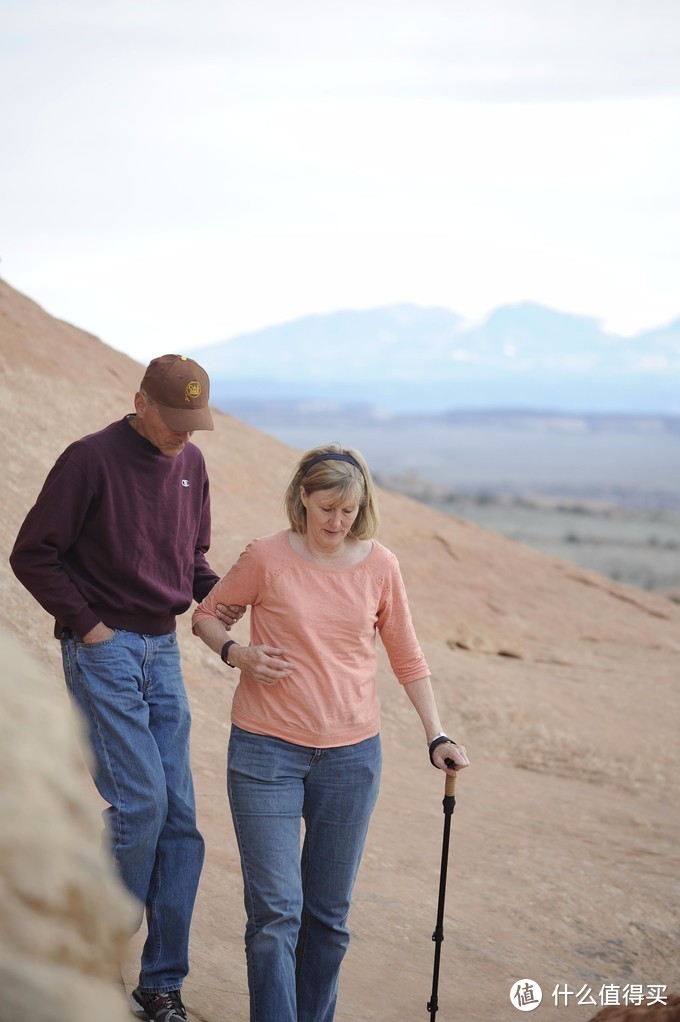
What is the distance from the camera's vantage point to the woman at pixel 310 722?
3.35 meters

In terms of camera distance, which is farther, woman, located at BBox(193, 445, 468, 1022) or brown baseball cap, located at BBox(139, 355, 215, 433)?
brown baseball cap, located at BBox(139, 355, 215, 433)

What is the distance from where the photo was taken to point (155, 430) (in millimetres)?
3742

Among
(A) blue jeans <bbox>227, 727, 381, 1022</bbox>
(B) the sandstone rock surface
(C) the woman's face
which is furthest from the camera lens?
(B) the sandstone rock surface

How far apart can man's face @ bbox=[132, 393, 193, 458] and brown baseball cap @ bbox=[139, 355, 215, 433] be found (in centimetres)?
2

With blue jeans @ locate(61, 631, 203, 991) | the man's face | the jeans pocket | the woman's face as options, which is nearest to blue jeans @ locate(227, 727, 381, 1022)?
blue jeans @ locate(61, 631, 203, 991)

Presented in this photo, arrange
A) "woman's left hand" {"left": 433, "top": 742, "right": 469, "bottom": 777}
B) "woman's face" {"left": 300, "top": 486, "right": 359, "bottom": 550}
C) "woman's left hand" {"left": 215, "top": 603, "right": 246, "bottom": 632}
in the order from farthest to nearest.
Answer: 1. "woman's left hand" {"left": 215, "top": 603, "right": 246, "bottom": 632}
2. "woman's left hand" {"left": 433, "top": 742, "right": 469, "bottom": 777}
3. "woman's face" {"left": 300, "top": 486, "right": 359, "bottom": 550}

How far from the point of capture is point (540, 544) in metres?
37.0

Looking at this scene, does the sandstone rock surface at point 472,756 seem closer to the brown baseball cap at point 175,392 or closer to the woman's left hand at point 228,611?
the woman's left hand at point 228,611

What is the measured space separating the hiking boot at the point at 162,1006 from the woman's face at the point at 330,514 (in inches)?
59.3


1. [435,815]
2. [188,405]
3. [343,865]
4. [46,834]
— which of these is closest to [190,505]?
[188,405]

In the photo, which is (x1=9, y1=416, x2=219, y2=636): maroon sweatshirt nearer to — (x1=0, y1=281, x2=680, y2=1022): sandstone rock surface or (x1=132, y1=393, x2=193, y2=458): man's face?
(x1=132, y1=393, x2=193, y2=458): man's face

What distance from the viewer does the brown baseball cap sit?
369cm

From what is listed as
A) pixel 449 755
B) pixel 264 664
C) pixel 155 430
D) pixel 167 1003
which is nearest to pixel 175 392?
pixel 155 430

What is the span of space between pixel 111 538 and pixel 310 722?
2.74 feet
